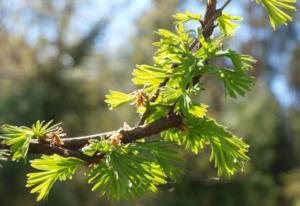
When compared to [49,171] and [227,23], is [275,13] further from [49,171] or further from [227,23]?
[49,171]

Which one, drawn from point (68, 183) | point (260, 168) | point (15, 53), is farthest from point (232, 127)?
point (15, 53)

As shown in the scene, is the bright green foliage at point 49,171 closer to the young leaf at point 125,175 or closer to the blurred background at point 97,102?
the young leaf at point 125,175

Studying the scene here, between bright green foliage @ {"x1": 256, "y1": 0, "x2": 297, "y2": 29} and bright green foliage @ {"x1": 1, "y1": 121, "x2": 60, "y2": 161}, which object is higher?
bright green foliage @ {"x1": 256, "y1": 0, "x2": 297, "y2": 29}

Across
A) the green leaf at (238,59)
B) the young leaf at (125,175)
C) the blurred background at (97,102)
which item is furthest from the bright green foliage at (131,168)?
the blurred background at (97,102)

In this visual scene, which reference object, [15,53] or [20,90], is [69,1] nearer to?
[15,53]

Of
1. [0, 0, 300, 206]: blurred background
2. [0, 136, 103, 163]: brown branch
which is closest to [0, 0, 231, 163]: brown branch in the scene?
[0, 136, 103, 163]: brown branch

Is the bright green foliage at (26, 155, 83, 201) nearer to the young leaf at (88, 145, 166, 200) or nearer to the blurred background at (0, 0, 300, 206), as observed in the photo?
the young leaf at (88, 145, 166, 200)

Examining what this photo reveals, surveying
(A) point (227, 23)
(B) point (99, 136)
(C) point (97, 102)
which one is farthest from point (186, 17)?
(C) point (97, 102)
